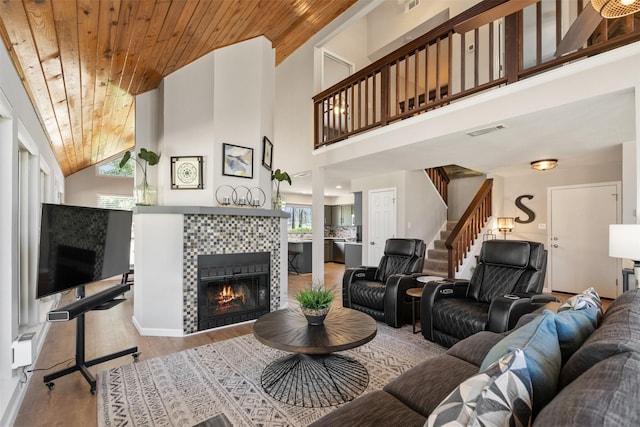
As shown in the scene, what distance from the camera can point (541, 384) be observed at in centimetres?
89

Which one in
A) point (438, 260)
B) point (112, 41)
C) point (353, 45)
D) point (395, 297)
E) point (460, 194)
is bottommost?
point (395, 297)

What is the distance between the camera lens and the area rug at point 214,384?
197 centimetres

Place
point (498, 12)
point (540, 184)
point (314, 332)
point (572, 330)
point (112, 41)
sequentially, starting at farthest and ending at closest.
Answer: point (540, 184)
point (112, 41)
point (314, 332)
point (498, 12)
point (572, 330)

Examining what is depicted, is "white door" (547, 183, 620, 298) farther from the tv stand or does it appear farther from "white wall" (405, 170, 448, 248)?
the tv stand

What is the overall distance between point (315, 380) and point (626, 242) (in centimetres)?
262

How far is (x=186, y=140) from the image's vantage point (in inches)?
145

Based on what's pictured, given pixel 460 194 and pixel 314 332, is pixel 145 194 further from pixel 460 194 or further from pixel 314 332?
pixel 460 194

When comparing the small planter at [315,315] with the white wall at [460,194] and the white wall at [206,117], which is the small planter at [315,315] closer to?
the white wall at [206,117]

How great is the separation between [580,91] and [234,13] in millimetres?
A: 3250

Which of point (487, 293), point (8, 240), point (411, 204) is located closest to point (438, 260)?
point (411, 204)

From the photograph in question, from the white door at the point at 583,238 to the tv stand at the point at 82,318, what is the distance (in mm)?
6665

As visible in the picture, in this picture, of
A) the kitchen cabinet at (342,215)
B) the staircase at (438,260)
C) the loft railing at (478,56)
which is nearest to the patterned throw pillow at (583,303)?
the loft railing at (478,56)

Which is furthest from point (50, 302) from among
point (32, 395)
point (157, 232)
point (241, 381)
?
point (241, 381)

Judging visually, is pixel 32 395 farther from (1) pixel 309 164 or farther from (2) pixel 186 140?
(1) pixel 309 164
